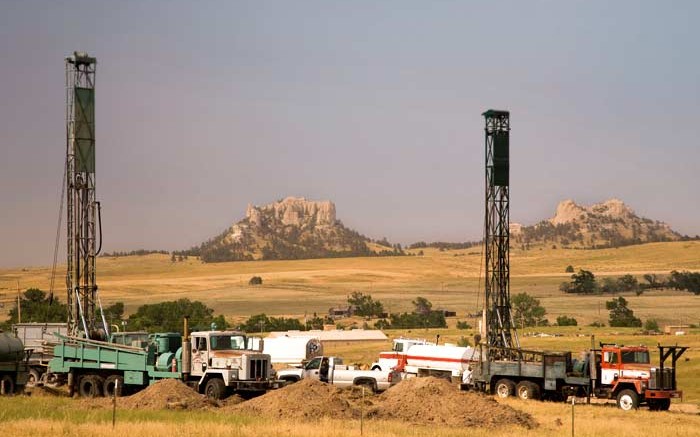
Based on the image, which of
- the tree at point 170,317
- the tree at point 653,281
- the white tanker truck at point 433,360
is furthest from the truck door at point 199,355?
the tree at point 653,281

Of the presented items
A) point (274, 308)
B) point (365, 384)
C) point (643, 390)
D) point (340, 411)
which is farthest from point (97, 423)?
point (274, 308)

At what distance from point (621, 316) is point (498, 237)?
58183mm

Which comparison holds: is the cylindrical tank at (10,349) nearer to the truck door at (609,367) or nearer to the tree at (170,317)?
the truck door at (609,367)

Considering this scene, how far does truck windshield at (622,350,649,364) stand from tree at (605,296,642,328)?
5970 cm

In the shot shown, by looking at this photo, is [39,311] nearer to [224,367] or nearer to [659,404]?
[224,367]

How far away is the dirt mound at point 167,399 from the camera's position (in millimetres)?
33656

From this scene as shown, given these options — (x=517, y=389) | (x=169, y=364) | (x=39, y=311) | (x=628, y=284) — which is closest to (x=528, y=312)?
(x=39, y=311)

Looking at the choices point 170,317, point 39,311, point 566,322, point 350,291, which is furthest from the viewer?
point 350,291

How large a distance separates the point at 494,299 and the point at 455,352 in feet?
22.2

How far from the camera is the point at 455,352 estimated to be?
45750mm

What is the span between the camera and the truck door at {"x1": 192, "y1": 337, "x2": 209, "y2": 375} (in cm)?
3822

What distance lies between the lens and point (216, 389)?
124 feet

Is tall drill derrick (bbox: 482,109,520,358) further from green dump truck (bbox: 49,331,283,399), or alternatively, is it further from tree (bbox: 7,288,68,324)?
tree (bbox: 7,288,68,324)

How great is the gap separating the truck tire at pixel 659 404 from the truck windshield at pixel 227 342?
13850 millimetres
